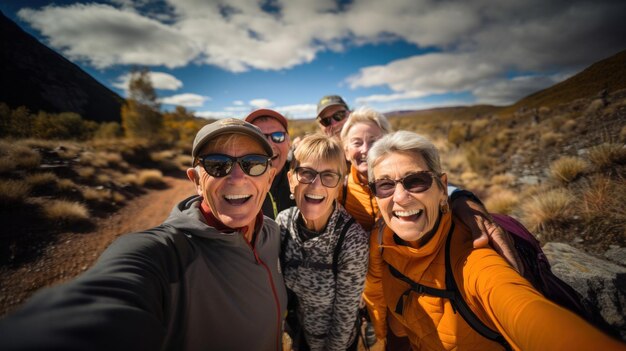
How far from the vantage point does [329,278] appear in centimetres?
197

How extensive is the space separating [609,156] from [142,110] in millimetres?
29493

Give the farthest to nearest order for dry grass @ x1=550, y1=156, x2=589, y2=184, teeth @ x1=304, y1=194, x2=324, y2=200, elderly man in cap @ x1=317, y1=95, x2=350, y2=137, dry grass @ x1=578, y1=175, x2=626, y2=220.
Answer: dry grass @ x1=550, y1=156, x2=589, y2=184 → elderly man in cap @ x1=317, y1=95, x2=350, y2=137 → dry grass @ x1=578, y1=175, x2=626, y2=220 → teeth @ x1=304, y1=194, x2=324, y2=200

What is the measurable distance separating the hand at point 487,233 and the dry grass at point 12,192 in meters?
10.8

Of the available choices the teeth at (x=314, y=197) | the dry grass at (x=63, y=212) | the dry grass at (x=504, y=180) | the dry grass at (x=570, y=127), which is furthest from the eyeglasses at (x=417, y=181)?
the dry grass at (x=570, y=127)

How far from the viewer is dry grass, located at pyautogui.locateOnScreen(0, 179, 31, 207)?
5.77 metres

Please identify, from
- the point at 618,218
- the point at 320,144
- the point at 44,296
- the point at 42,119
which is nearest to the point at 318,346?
the point at 320,144

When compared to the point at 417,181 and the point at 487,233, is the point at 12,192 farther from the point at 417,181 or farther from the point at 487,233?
the point at 487,233

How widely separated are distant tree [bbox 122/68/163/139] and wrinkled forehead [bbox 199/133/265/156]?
2490cm

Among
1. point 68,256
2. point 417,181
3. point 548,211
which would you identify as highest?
point 417,181

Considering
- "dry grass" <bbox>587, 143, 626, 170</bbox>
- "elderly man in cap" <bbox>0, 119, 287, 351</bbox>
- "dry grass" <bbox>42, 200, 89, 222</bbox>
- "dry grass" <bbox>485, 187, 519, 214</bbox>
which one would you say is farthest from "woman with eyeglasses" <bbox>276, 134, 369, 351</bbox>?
"dry grass" <bbox>42, 200, 89, 222</bbox>

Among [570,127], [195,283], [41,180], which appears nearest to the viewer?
[195,283]

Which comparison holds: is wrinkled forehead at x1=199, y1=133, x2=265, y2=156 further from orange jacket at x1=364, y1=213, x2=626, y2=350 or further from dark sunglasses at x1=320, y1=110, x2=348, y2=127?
dark sunglasses at x1=320, y1=110, x2=348, y2=127

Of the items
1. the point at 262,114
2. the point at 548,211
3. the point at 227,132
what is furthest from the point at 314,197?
the point at 548,211

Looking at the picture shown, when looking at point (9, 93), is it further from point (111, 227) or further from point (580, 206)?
point (580, 206)
